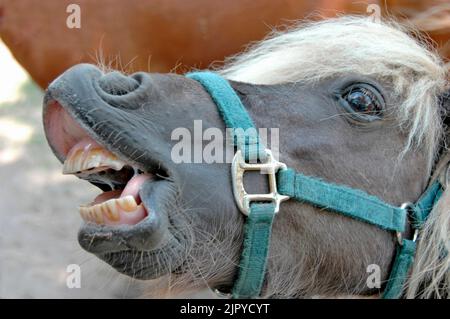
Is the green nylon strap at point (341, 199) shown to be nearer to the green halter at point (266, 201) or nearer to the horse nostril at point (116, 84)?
the green halter at point (266, 201)

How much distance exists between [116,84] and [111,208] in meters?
0.25

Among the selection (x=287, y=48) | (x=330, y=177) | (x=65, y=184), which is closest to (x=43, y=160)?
(x=65, y=184)

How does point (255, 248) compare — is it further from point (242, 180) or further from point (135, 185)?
point (135, 185)

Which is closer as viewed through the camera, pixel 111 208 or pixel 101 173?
pixel 111 208

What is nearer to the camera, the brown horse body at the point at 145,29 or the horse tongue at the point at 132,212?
the horse tongue at the point at 132,212

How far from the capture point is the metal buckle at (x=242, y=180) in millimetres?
1503

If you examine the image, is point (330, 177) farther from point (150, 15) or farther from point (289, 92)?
point (150, 15)

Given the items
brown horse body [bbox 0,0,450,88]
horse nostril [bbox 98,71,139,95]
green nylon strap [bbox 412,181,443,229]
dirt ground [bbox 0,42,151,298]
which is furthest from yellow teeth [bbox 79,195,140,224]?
dirt ground [bbox 0,42,151,298]

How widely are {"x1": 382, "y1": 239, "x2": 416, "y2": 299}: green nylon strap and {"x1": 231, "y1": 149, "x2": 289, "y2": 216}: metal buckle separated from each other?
1.17ft

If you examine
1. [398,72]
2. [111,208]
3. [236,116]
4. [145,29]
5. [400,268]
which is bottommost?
[400,268]

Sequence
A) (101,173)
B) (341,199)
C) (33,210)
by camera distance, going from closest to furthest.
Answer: (101,173), (341,199), (33,210)

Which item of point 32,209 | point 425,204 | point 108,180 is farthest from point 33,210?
point 425,204

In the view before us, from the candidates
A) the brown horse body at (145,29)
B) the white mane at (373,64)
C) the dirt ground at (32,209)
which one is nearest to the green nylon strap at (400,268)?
the white mane at (373,64)

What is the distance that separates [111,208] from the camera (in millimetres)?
1365
